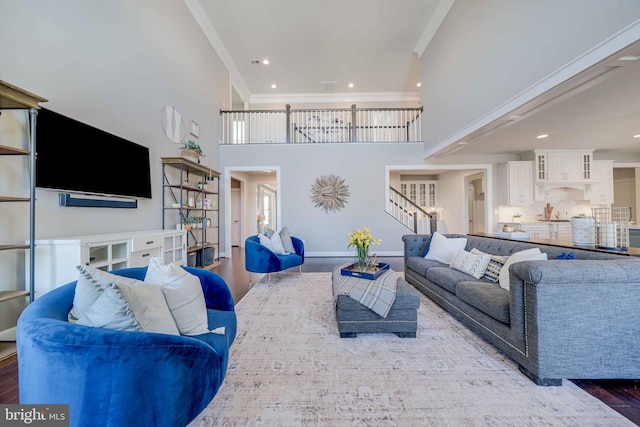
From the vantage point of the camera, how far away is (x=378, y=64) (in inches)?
262

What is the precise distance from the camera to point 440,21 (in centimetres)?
511

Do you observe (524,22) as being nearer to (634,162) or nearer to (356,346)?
(356,346)

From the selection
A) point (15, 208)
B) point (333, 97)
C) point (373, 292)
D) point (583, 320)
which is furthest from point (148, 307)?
point (333, 97)

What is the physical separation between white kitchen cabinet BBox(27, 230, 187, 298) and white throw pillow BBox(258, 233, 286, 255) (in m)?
1.34

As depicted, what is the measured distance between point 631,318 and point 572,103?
9.82ft

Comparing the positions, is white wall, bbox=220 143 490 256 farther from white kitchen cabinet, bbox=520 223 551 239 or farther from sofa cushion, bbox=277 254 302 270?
white kitchen cabinet, bbox=520 223 551 239

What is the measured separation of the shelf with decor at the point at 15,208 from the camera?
6.47ft

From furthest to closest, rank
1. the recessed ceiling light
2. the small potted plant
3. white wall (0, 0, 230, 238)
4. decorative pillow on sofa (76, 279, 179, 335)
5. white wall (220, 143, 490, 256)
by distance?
white wall (220, 143, 490, 256)
the small potted plant
white wall (0, 0, 230, 238)
the recessed ceiling light
decorative pillow on sofa (76, 279, 179, 335)

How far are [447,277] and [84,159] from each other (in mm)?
4101

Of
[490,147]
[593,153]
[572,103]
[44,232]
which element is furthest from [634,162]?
[44,232]

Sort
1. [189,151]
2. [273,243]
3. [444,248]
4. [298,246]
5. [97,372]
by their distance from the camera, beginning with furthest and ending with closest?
Answer: [298,246] < [189,151] < [273,243] < [444,248] < [97,372]

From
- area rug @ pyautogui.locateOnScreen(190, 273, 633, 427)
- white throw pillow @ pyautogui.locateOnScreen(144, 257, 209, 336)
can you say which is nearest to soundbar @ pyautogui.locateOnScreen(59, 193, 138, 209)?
white throw pillow @ pyautogui.locateOnScreen(144, 257, 209, 336)

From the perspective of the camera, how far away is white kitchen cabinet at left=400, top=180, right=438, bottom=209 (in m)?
9.15

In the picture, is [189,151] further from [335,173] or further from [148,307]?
[148,307]
